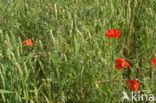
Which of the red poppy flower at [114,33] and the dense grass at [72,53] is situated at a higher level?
the red poppy flower at [114,33]

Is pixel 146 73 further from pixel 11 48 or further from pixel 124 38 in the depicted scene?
pixel 11 48

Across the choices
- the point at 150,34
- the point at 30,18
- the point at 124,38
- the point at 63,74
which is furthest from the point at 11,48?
the point at 150,34

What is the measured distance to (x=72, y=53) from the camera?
5.36ft

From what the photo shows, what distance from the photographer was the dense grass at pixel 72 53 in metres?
1.42

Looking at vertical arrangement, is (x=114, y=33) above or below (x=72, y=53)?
above

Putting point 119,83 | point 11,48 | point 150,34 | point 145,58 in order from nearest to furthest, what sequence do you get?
point 119,83 → point 11,48 → point 145,58 → point 150,34

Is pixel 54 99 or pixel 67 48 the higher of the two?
pixel 67 48

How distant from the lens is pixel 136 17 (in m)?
2.26

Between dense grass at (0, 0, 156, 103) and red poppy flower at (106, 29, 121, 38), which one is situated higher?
red poppy flower at (106, 29, 121, 38)

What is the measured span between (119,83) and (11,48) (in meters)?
0.67

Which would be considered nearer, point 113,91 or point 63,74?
point 113,91

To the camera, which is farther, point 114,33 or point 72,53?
point 72,53

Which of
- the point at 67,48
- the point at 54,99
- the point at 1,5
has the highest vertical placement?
the point at 1,5

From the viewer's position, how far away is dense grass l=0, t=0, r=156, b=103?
142cm
